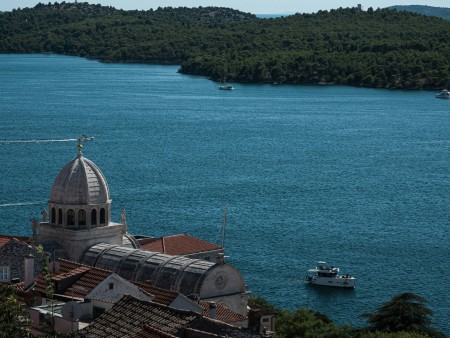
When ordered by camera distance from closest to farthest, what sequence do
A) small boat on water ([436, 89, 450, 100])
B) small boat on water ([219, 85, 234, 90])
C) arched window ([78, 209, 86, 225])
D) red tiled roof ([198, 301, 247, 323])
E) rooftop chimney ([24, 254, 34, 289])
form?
red tiled roof ([198, 301, 247, 323]), rooftop chimney ([24, 254, 34, 289]), arched window ([78, 209, 86, 225]), small boat on water ([436, 89, 450, 100]), small boat on water ([219, 85, 234, 90])

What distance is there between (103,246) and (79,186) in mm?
1993

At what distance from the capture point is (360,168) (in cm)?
9575

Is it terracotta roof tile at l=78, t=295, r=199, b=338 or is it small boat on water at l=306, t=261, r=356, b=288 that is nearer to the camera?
terracotta roof tile at l=78, t=295, r=199, b=338

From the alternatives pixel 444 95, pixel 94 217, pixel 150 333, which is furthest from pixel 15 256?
pixel 444 95

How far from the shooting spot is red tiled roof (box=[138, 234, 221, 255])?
143 ft

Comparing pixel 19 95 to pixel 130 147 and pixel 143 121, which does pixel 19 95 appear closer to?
pixel 143 121

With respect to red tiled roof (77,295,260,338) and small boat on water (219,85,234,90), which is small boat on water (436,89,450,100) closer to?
small boat on water (219,85,234,90)

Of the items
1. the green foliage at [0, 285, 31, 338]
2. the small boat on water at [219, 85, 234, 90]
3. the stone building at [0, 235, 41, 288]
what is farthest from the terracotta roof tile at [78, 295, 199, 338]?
the small boat on water at [219, 85, 234, 90]

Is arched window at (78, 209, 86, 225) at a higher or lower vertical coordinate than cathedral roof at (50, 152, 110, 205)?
lower

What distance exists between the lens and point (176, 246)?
44.5 m

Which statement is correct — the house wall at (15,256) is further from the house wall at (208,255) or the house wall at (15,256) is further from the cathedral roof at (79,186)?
the house wall at (208,255)

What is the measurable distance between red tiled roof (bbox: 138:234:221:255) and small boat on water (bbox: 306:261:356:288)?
1049cm

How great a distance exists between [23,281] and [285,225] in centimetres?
3579

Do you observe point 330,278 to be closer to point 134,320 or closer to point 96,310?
point 96,310
